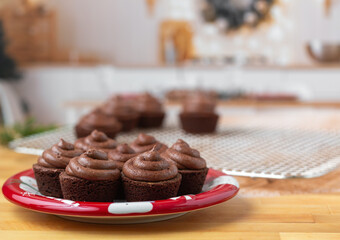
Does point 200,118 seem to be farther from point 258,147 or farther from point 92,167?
point 92,167

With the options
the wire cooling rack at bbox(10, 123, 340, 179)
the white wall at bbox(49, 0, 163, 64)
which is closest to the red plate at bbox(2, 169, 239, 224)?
the wire cooling rack at bbox(10, 123, 340, 179)

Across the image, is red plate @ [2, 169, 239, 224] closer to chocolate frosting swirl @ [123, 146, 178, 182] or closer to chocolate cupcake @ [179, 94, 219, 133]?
chocolate frosting swirl @ [123, 146, 178, 182]

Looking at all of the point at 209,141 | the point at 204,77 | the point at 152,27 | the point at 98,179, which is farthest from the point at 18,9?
the point at 98,179

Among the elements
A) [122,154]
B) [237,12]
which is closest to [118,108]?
[122,154]

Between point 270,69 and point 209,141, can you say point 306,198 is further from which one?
point 270,69

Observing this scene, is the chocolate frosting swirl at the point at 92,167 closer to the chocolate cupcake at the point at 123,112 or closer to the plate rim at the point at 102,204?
the plate rim at the point at 102,204

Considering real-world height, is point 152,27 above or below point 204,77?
above
